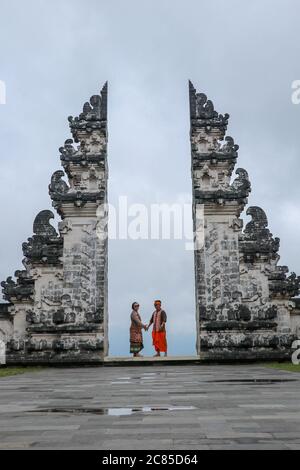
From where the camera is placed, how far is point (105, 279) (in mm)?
18594

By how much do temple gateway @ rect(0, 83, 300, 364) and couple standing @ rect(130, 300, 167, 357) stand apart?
1.01 m

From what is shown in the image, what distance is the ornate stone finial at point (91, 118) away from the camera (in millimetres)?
20266

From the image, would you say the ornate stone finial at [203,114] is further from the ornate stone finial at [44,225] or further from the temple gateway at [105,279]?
the ornate stone finial at [44,225]

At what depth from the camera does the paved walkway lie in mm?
3754

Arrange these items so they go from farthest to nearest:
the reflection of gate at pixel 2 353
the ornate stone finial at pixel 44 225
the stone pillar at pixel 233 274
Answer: the ornate stone finial at pixel 44 225, the stone pillar at pixel 233 274, the reflection of gate at pixel 2 353

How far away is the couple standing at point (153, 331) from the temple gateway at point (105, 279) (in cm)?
101

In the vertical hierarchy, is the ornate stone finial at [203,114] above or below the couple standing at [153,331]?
above

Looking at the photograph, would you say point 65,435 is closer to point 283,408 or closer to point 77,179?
point 283,408

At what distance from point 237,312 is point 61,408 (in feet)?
41.5

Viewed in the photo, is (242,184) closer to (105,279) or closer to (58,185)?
(105,279)

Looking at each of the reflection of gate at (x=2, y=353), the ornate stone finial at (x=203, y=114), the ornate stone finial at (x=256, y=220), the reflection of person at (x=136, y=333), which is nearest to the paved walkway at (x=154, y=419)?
the reflection of gate at (x=2, y=353)

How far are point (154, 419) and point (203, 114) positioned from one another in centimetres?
1681

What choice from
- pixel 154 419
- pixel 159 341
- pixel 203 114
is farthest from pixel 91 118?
pixel 154 419

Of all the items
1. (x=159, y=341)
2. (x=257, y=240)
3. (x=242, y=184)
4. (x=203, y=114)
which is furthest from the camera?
(x=203, y=114)
